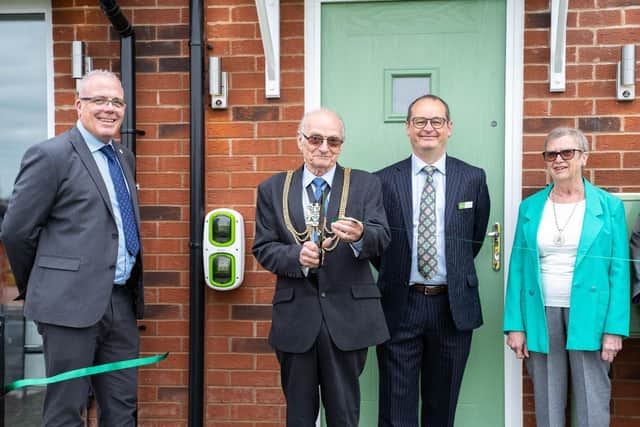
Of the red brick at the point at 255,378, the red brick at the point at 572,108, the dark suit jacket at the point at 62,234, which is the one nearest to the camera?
the dark suit jacket at the point at 62,234

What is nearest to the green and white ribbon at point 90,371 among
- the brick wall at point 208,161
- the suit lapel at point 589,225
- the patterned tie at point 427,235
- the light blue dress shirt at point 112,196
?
the light blue dress shirt at point 112,196

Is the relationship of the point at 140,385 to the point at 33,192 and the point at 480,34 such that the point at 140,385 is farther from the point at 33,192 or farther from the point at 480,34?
the point at 480,34

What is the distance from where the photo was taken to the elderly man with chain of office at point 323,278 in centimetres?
273

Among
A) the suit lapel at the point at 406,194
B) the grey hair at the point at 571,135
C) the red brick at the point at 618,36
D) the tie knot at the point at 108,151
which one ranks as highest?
the red brick at the point at 618,36

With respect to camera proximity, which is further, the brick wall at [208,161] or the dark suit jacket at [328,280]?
the brick wall at [208,161]

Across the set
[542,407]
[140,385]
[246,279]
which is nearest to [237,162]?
[246,279]

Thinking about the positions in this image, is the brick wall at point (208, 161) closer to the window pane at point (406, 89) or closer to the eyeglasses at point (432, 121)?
the window pane at point (406, 89)

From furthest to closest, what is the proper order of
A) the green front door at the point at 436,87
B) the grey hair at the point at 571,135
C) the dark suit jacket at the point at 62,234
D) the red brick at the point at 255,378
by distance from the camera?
1. the red brick at the point at 255,378
2. the green front door at the point at 436,87
3. the grey hair at the point at 571,135
4. the dark suit jacket at the point at 62,234

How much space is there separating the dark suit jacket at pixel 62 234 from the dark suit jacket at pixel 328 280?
0.67 m

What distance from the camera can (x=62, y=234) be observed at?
264 centimetres

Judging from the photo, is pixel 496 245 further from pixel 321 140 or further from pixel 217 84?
pixel 217 84

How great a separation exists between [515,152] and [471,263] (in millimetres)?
793

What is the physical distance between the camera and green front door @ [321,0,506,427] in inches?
144

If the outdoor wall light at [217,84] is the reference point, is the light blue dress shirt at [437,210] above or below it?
below
